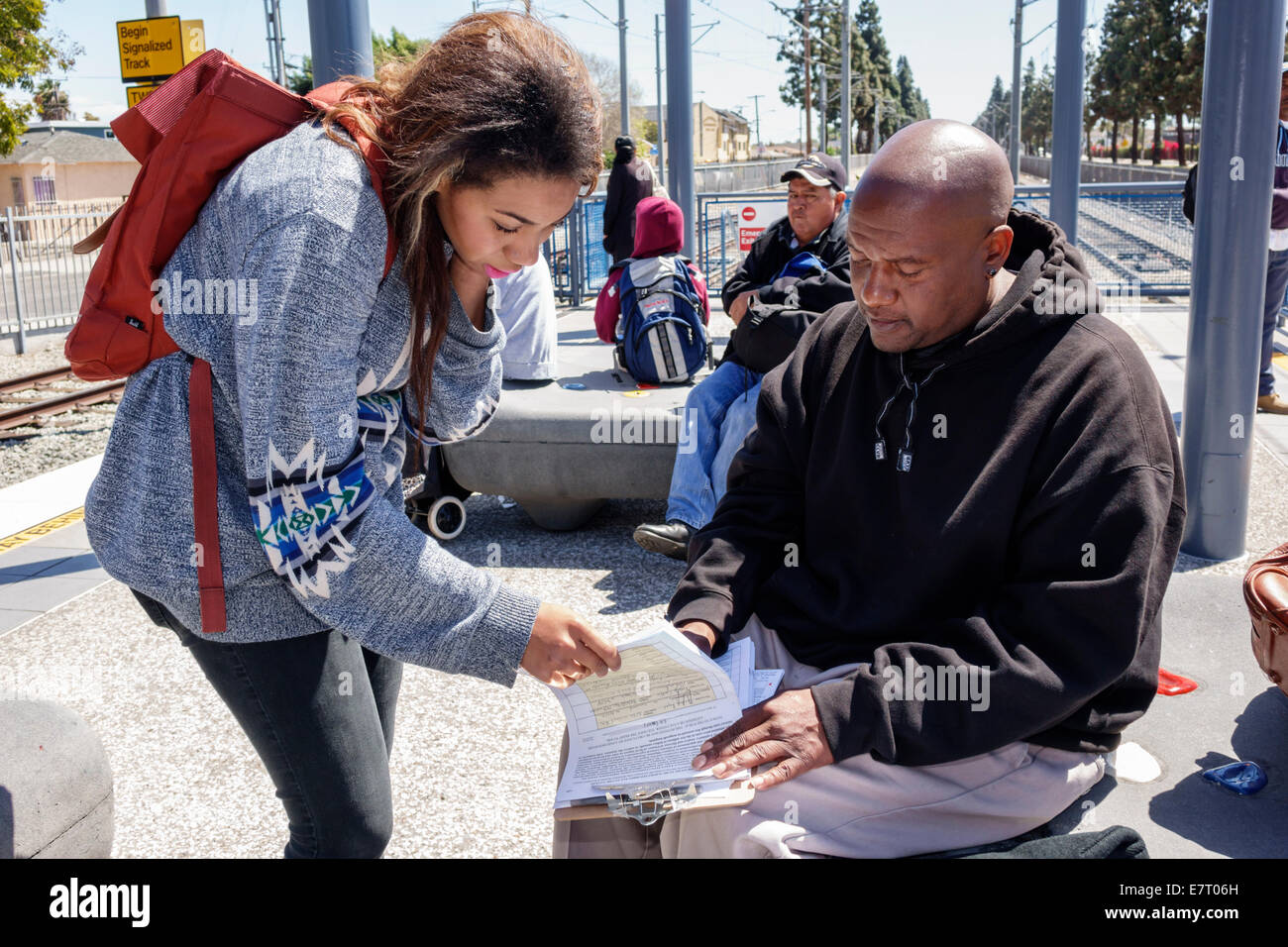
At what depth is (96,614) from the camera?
4.92 m

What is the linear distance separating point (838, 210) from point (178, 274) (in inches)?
163

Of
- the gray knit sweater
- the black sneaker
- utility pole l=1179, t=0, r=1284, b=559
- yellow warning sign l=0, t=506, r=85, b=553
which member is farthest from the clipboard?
yellow warning sign l=0, t=506, r=85, b=553

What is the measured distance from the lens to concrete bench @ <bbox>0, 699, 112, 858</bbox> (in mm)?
2361

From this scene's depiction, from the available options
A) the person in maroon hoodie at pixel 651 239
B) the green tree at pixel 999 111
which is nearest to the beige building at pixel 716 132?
the green tree at pixel 999 111

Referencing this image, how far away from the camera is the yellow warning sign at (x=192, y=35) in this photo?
9328 mm

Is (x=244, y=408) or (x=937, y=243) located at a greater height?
(x=937, y=243)

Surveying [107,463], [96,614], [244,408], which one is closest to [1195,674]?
[244,408]

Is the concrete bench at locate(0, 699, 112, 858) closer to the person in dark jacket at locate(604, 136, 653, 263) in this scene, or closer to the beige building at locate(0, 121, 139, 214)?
the person in dark jacket at locate(604, 136, 653, 263)

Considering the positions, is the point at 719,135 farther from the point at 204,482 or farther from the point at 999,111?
the point at 204,482

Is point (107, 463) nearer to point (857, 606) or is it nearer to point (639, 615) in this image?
point (857, 606)

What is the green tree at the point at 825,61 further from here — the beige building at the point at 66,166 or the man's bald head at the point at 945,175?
the man's bald head at the point at 945,175

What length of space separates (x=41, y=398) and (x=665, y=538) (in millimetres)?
8246

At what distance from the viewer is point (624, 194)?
999 centimetres

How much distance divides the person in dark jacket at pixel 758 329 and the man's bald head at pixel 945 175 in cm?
263
